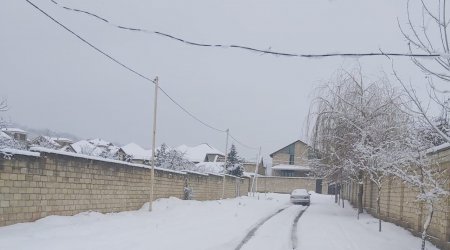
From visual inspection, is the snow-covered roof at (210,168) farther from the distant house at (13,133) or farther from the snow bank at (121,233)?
the snow bank at (121,233)

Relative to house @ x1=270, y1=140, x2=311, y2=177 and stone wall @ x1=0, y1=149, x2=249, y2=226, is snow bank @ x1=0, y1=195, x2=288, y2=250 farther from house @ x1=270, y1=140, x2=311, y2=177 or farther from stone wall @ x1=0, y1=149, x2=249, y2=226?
house @ x1=270, y1=140, x2=311, y2=177

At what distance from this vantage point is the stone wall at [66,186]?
10611 millimetres

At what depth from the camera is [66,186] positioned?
13039mm

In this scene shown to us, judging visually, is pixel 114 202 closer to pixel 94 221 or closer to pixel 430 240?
pixel 94 221

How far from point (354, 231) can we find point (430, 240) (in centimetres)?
382

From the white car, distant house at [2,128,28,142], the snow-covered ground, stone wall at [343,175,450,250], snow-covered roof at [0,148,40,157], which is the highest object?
distant house at [2,128,28,142]

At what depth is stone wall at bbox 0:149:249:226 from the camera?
10.6 metres

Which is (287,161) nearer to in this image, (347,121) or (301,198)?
(301,198)

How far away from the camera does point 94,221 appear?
45.3ft

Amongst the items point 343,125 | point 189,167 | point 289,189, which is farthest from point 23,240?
point 289,189

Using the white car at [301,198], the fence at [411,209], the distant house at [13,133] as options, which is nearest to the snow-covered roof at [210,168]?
the white car at [301,198]

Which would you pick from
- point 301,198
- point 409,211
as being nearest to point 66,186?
point 409,211

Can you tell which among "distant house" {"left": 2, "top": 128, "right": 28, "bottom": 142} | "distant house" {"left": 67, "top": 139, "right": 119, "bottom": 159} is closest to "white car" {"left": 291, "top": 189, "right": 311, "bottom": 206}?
"distant house" {"left": 67, "top": 139, "right": 119, "bottom": 159}

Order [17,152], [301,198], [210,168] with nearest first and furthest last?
[17,152], [301,198], [210,168]
